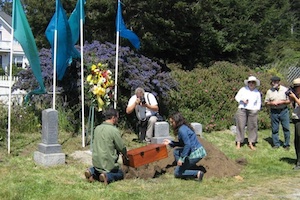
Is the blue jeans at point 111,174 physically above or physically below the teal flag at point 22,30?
below

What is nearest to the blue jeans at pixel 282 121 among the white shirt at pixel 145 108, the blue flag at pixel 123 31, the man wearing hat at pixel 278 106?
the man wearing hat at pixel 278 106

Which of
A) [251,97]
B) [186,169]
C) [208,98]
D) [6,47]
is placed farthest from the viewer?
[6,47]

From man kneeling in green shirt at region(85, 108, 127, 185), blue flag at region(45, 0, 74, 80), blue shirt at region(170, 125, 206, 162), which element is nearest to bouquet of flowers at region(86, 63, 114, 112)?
blue flag at region(45, 0, 74, 80)

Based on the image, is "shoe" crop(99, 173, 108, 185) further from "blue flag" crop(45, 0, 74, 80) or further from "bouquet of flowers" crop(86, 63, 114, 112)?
"blue flag" crop(45, 0, 74, 80)

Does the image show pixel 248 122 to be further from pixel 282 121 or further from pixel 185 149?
pixel 185 149

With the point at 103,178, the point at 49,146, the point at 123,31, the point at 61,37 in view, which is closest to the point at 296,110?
the point at 103,178

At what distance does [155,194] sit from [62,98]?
5596mm

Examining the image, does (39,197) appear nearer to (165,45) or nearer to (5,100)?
(5,100)

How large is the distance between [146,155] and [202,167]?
1227 millimetres

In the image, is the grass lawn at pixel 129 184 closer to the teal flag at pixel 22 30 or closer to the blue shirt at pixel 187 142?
the blue shirt at pixel 187 142

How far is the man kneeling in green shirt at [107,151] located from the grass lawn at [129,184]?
0.53 feet

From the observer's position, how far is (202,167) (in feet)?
→ 25.7

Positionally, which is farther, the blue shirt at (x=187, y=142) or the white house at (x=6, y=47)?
the white house at (x=6, y=47)

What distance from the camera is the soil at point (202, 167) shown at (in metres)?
7.35
